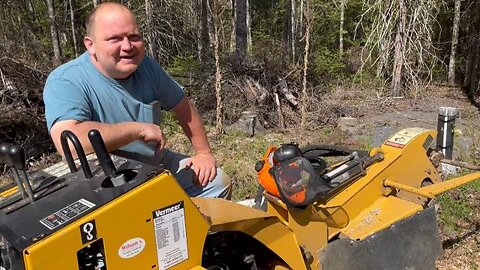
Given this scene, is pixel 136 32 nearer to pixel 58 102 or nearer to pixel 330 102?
pixel 58 102

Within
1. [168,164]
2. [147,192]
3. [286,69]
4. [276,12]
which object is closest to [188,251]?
[147,192]

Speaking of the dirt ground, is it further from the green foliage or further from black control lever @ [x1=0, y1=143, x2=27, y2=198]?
black control lever @ [x1=0, y1=143, x2=27, y2=198]

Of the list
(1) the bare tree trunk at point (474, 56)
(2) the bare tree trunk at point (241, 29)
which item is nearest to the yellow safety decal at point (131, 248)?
(2) the bare tree trunk at point (241, 29)

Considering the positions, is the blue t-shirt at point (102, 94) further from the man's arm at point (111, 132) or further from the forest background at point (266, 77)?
the forest background at point (266, 77)

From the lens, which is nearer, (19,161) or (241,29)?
(19,161)

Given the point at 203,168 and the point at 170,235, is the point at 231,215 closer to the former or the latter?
the point at 170,235

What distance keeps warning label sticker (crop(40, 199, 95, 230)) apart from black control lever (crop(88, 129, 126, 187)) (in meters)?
0.15

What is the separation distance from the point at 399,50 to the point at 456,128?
3810 mm

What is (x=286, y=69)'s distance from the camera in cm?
1078

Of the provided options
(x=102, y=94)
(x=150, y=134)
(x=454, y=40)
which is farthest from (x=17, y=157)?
(x=454, y=40)

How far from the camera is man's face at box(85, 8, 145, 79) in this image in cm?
254

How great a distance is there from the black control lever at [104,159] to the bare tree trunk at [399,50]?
1158cm

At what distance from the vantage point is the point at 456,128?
9188mm

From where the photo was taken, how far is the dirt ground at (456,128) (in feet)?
12.7
